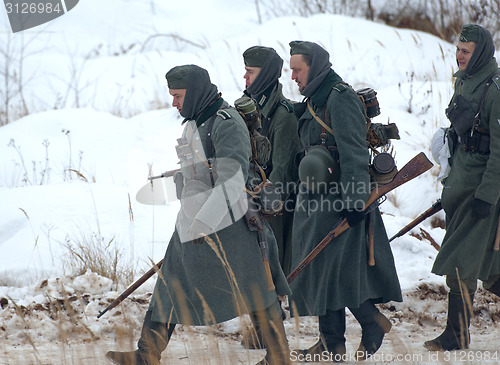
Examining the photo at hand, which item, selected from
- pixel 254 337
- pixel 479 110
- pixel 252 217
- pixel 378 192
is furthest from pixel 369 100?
pixel 254 337

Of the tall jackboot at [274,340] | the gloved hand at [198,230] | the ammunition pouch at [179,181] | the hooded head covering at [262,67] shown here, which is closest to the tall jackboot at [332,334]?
the tall jackboot at [274,340]

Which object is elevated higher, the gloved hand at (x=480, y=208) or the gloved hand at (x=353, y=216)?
the gloved hand at (x=353, y=216)

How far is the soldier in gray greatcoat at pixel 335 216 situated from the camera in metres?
3.36

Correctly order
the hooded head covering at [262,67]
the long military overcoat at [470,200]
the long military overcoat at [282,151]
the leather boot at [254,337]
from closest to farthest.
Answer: the leather boot at [254,337] → the long military overcoat at [470,200] → the long military overcoat at [282,151] → the hooded head covering at [262,67]

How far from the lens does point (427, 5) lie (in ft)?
39.8

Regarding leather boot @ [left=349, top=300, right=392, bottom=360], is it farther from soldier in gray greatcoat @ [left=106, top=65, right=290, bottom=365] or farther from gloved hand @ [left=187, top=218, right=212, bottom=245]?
gloved hand @ [left=187, top=218, right=212, bottom=245]

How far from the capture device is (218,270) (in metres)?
3.08

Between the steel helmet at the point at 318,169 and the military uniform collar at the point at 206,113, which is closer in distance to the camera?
the military uniform collar at the point at 206,113

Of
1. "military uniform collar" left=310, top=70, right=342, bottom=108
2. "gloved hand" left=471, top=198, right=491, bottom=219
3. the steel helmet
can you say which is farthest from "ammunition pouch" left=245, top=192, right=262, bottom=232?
"gloved hand" left=471, top=198, right=491, bottom=219

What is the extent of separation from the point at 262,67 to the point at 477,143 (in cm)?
143

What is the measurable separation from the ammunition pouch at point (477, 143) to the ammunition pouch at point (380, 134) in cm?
41

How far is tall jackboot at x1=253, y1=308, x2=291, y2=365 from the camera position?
3088mm

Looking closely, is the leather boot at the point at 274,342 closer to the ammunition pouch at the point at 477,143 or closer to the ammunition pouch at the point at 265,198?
the ammunition pouch at the point at 265,198

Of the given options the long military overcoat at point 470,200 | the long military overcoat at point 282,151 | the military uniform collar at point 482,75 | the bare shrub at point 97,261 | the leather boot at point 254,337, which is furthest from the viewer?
Result: the bare shrub at point 97,261
